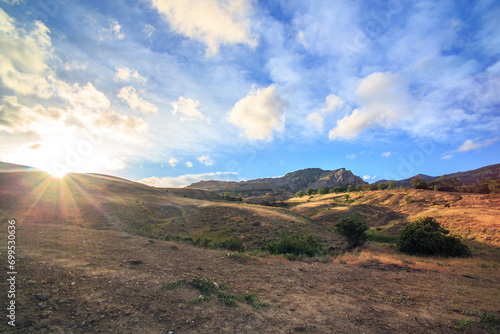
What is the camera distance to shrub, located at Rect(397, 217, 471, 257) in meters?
19.7

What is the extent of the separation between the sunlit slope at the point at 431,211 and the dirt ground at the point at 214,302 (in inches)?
919

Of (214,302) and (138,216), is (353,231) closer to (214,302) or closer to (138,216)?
(214,302)

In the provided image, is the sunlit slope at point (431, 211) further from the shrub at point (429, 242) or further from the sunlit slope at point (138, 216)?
the sunlit slope at point (138, 216)

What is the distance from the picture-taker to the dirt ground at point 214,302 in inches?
212

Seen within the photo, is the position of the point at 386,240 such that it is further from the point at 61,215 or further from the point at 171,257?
the point at 61,215

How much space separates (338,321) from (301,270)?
640cm

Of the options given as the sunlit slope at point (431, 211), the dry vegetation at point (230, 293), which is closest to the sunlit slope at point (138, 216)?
the dry vegetation at point (230, 293)

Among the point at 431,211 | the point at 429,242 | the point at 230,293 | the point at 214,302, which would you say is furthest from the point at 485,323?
the point at 431,211

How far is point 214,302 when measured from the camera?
22.5 ft

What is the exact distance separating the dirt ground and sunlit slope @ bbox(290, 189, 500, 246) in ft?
76.6

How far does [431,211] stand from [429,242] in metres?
33.2

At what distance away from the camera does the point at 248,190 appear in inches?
7249

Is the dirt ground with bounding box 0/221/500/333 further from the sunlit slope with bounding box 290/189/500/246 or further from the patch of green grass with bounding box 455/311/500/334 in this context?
the sunlit slope with bounding box 290/189/500/246

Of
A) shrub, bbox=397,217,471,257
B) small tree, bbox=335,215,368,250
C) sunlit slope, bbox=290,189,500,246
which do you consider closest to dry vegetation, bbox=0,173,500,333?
shrub, bbox=397,217,471,257
